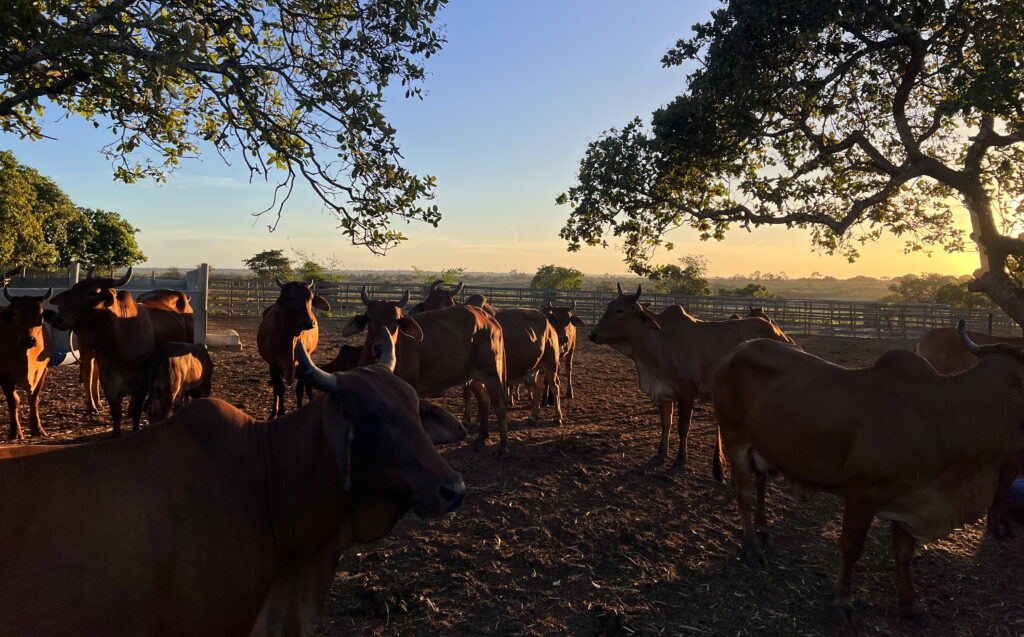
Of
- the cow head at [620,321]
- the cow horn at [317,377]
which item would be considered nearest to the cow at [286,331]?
the cow head at [620,321]

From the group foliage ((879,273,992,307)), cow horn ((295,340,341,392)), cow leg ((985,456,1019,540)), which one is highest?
foliage ((879,273,992,307))

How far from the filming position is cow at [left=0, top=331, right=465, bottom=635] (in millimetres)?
1771

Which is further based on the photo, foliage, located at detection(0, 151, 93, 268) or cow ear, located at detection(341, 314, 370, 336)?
foliage, located at detection(0, 151, 93, 268)

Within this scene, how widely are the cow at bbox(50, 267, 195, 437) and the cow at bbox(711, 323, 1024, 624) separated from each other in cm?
741

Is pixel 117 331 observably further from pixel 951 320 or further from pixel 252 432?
pixel 951 320

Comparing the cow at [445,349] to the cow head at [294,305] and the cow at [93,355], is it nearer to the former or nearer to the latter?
the cow head at [294,305]

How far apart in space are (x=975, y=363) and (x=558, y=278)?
3873cm

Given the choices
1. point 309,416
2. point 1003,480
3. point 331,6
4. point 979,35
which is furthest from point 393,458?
point 979,35

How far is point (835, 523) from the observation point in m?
5.78

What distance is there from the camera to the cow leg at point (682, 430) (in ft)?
23.4

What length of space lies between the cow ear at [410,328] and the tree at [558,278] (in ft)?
117

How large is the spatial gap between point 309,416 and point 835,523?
220 inches

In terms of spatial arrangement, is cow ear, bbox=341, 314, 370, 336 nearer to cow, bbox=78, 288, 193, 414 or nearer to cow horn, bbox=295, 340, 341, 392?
cow, bbox=78, 288, 193, 414

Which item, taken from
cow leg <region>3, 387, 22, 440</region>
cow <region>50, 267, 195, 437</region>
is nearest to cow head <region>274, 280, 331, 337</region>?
cow <region>50, 267, 195, 437</region>
